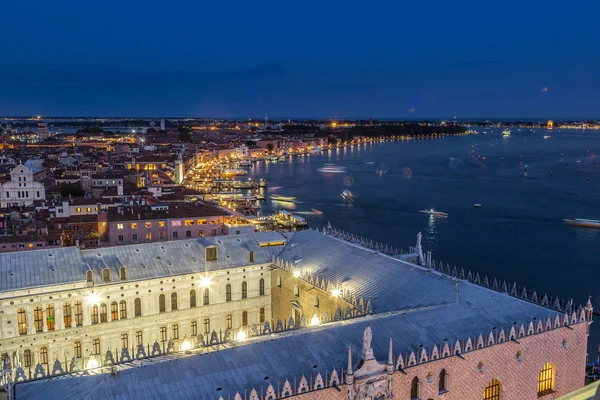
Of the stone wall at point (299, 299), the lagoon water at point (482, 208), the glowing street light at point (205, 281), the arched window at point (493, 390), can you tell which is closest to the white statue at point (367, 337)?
the arched window at point (493, 390)

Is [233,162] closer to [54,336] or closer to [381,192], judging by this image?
[381,192]

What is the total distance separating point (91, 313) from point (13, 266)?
3.49 meters

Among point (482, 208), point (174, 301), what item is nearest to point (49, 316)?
point (174, 301)

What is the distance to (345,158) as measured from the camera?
140125 mm

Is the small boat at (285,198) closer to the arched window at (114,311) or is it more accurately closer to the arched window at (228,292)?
the arched window at (228,292)

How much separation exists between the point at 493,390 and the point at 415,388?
3488 mm

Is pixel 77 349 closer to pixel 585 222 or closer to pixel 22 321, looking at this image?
pixel 22 321

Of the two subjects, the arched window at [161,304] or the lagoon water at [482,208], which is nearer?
the arched window at [161,304]

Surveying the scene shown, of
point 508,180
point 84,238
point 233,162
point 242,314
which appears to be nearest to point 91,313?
point 242,314

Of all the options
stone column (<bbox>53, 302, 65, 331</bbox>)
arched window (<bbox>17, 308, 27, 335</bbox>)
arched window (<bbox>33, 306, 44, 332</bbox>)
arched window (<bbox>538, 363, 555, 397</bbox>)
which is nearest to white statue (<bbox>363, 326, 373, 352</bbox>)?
arched window (<bbox>538, 363, 555, 397</bbox>)

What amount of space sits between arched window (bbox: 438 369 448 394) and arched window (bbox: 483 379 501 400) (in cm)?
200

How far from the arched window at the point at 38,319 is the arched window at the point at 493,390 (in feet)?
53.9

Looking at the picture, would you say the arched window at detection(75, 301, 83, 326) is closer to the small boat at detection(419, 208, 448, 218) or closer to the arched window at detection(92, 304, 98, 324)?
the arched window at detection(92, 304, 98, 324)

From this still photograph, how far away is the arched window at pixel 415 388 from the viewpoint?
1650 centimetres
